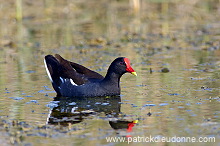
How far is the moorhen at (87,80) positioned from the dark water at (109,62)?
0.21 metres

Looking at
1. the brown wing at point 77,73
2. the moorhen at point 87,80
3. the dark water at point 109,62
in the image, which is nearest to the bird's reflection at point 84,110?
the dark water at point 109,62

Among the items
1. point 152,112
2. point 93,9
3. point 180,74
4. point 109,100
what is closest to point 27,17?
point 93,9

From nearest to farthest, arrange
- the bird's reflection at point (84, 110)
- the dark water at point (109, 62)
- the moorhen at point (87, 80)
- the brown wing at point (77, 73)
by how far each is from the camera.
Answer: the dark water at point (109, 62) < the bird's reflection at point (84, 110) < the moorhen at point (87, 80) < the brown wing at point (77, 73)

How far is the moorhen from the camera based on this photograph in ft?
28.9

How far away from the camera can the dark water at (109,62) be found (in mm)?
6672

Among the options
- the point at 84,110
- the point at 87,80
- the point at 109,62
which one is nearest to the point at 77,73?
the point at 87,80

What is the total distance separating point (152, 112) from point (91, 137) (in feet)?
4.87

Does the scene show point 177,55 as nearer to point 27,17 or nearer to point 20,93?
point 20,93

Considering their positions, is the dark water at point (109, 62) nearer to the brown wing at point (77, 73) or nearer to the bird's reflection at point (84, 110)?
the bird's reflection at point (84, 110)

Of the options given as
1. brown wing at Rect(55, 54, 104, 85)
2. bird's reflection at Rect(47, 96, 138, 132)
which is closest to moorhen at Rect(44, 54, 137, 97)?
brown wing at Rect(55, 54, 104, 85)

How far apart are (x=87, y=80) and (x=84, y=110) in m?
1.25

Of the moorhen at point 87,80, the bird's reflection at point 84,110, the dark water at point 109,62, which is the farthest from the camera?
the moorhen at point 87,80

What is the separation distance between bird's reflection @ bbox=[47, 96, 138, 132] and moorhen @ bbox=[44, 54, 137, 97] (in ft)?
0.45

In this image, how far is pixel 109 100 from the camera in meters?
8.62
